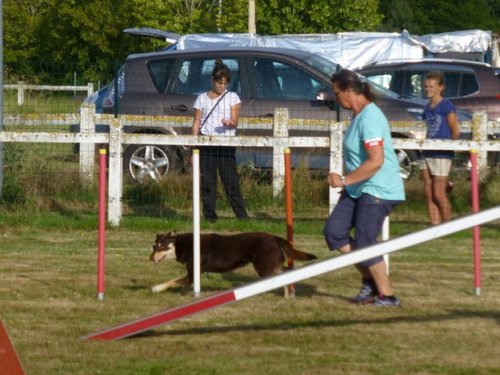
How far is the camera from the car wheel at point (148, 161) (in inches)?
617

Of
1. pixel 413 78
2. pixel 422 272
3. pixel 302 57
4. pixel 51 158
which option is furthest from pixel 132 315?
pixel 413 78

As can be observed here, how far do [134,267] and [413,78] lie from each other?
815 cm

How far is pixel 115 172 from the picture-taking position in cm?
1420

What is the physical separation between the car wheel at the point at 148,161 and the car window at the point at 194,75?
3.45 ft

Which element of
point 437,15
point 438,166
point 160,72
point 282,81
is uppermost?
point 437,15

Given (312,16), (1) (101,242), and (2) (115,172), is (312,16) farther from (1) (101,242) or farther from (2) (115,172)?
(1) (101,242)

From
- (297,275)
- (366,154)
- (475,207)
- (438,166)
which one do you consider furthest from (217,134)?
(297,275)

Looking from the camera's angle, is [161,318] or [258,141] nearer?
[161,318]

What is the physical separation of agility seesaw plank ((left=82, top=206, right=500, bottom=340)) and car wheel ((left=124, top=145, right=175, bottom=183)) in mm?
7219

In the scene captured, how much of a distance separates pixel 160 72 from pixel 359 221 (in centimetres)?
784

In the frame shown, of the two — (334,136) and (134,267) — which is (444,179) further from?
(134,267)

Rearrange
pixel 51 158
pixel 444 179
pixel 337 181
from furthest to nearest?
pixel 51 158 → pixel 444 179 → pixel 337 181

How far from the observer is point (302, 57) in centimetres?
1647

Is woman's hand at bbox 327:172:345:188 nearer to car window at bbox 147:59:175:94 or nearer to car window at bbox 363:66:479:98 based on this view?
car window at bbox 147:59:175:94
